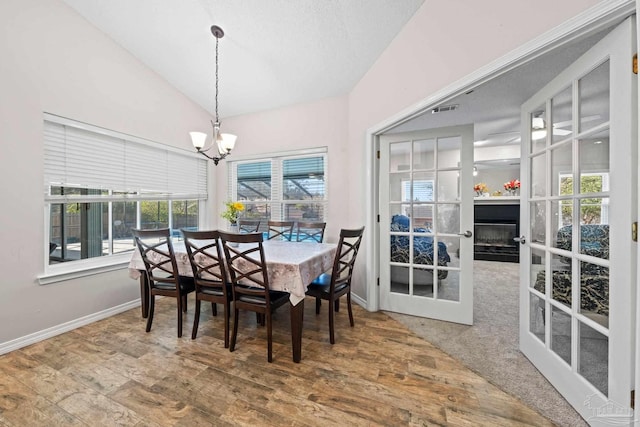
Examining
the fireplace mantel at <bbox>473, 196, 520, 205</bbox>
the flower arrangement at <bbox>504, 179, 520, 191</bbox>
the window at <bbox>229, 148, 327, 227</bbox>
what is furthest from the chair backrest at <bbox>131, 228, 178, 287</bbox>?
the flower arrangement at <bbox>504, 179, 520, 191</bbox>

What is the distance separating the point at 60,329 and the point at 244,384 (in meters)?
2.06

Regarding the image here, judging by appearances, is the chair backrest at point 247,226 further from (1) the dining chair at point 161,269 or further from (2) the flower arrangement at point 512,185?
(2) the flower arrangement at point 512,185

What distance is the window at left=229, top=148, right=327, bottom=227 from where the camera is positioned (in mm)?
3711

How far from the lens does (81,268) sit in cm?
264

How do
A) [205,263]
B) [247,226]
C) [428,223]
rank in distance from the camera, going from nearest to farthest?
[205,263]
[428,223]
[247,226]

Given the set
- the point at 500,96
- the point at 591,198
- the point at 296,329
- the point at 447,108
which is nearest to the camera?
the point at 591,198

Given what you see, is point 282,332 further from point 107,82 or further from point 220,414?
point 107,82

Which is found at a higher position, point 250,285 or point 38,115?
point 38,115

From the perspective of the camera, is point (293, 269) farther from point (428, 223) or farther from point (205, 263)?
point (428, 223)

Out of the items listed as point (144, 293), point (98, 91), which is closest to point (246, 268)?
point (144, 293)

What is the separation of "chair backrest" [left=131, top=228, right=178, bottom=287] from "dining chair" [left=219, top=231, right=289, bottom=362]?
A: 0.61 m

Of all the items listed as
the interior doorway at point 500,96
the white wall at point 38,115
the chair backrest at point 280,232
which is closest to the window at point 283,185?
the chair backrest at point 280,232

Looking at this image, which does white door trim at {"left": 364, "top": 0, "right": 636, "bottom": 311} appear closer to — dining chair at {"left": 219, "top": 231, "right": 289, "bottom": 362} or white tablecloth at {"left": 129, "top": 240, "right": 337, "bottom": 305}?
white tablecloth at {"left": 129, "top": 240, "right": 337, "bottom": 305}

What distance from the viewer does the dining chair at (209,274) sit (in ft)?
6.79
